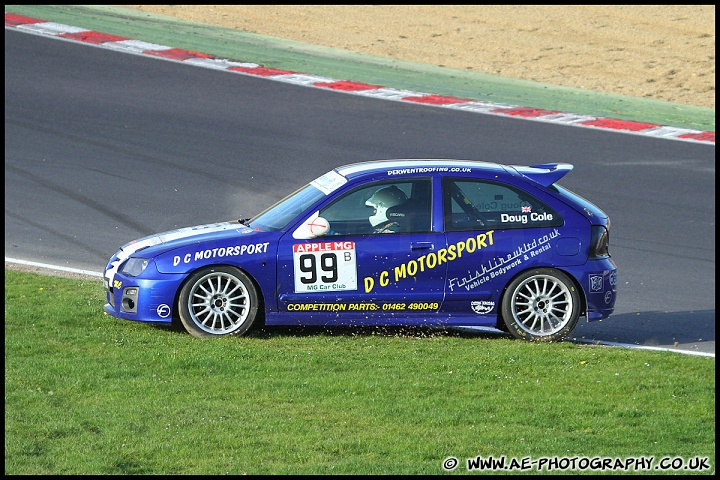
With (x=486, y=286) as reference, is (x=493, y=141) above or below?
above

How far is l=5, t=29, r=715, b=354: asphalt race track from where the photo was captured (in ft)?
40.1

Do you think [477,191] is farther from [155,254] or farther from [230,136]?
[230,136]

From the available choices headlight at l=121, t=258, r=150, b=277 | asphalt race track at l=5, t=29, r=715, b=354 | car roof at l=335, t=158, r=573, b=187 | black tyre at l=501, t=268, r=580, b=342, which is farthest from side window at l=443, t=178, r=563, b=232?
headlight at l=121, t=258, r=150, b=277

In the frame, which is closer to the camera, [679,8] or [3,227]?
[3,227]

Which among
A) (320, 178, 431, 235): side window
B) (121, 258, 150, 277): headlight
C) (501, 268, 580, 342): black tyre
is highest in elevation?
(320, 178, 431, 235): side window

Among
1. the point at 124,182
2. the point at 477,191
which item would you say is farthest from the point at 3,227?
the point at 477,191

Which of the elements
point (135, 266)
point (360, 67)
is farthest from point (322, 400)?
point (360, 67)

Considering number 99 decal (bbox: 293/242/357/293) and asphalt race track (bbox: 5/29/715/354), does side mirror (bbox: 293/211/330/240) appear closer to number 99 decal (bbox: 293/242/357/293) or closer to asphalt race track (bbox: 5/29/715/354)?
number 99 decal (bbox: 293/242/357/293)

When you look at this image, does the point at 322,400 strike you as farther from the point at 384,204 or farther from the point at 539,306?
the point at 539,306

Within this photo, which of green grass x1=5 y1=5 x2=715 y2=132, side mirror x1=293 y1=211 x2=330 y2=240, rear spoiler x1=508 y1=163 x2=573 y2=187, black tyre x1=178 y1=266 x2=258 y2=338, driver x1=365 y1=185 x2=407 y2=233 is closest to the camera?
black tyre x1=178 y1=266 x2=258 y2=338

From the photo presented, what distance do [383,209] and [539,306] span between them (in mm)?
1606

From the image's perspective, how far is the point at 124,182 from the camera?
14.8m

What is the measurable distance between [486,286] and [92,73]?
39.2 feet

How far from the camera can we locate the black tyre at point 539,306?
9547mm
